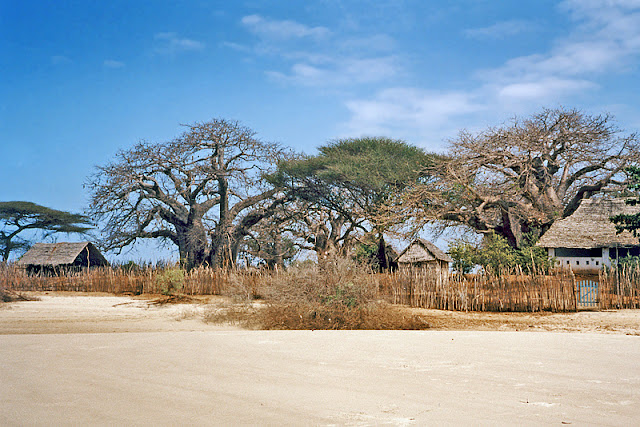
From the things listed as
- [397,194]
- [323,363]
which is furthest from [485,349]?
[397,194]

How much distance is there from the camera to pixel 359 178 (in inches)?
881

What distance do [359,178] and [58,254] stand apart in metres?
16.6

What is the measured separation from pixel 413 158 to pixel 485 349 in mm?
17636

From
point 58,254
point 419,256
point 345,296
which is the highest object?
point 58,254

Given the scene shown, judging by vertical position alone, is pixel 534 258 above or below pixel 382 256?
below

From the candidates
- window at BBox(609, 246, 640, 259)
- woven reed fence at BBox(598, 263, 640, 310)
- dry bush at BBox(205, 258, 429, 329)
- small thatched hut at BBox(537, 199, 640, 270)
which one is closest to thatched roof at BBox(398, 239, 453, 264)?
small thatched hut at BBox(537, 199, 640, 270)

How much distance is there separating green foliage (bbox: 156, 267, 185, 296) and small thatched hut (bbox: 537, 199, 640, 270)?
1272 cm

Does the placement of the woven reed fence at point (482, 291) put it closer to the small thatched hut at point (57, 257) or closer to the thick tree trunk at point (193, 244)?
the thick tree trunk at point (193, 244)

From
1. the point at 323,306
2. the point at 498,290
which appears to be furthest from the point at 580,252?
the point at 323,306

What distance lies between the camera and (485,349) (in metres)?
7.44

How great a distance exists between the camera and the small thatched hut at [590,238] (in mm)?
19859

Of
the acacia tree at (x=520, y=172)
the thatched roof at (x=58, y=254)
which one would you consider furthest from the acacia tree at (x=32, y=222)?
the acacia tree at (x=520, y=172)

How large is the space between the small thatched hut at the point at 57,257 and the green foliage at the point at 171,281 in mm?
10416

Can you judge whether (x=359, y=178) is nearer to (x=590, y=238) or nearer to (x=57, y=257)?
(x=590, y=238)
